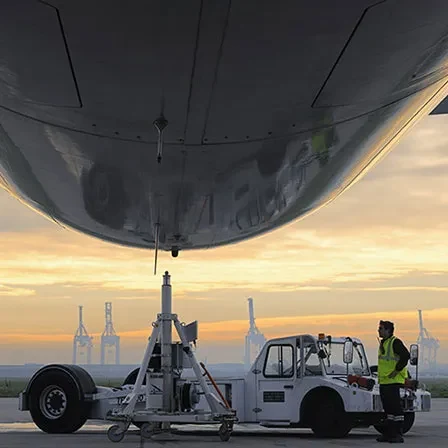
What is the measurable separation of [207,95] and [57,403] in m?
7.56

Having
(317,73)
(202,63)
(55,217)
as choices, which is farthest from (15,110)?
(55,217)

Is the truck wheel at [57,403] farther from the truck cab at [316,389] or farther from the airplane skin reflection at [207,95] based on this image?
the airplane skin reflection at [207,95]

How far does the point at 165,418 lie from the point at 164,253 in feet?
6.24

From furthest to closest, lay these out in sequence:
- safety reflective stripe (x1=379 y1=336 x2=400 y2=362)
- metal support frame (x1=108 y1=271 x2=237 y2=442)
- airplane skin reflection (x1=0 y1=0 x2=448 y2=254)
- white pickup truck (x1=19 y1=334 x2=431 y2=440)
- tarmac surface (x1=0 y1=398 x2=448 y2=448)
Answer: white pickup truck (x1=19 y1=334 x2=431 y2=440) < safety reflective stripe (x1=379 y1=336 x2=400 y2=362) < tarmac surface (x1=0 y1=398 x2=448 y2=448) < metal support frame (x1=108 y1=271 x2=237 y2=442) < airplane skin reflection (x1=0 y1=0 x2=448 y2=254)

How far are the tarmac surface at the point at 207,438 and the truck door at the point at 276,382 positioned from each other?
32 centimetres

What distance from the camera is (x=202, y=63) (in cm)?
423

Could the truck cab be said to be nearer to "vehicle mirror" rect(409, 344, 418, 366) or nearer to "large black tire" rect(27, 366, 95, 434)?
"vehicle mirror" rect(409, 344, 418, 366)

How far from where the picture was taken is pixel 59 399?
36.2 ft

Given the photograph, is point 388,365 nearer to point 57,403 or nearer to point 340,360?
point 340,360

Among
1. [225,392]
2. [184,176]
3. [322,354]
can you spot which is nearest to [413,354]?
[322,354]

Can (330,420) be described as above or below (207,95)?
below

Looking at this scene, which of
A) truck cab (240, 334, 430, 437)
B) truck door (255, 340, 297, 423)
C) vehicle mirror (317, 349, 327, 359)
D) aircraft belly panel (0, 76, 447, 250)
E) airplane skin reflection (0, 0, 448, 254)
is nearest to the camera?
airplane skin reflection (0, 0, 448, 254)

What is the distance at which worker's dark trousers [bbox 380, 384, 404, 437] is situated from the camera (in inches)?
372

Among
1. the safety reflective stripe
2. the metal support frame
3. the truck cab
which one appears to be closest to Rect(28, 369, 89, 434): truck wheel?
the metal support frame
